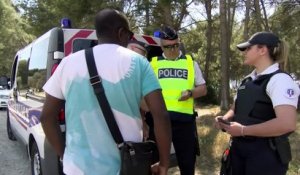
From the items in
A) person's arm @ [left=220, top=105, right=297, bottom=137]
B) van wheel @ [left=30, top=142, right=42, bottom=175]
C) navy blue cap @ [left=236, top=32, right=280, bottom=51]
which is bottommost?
van wheel @ [left=30, top=142, right=42, bottom=175]

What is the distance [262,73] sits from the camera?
284 centimetres

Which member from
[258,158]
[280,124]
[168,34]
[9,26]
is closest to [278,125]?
[280,124]

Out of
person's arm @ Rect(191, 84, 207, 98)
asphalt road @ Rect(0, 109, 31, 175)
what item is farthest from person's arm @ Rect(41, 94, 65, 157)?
asphalt road @ Rect(0, 109, 31, 175)

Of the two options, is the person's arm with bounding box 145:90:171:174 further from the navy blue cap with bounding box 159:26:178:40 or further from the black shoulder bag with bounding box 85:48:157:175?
the navy blue cap with bounding box 159:26:178:40

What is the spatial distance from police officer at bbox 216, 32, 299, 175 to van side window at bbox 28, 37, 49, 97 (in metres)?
2.31

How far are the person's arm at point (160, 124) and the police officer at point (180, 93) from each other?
62.6 inches

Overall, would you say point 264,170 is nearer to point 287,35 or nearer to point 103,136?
point 103,136

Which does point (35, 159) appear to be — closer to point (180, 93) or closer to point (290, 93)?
point (180, 93)

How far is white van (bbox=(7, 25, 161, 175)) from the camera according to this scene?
4277 millimetres

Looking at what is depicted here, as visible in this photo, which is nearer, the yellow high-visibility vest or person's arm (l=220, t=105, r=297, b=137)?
person's arm (l=220, t=105, r=297, b=137)

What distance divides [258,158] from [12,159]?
5438 mm

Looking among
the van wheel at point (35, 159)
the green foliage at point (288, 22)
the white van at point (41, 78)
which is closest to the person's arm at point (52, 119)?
the white van at point (41, 78)

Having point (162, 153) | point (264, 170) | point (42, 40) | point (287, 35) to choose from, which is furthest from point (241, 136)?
point (287, 35)

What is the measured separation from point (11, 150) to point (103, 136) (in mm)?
6308
